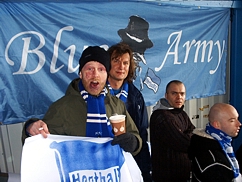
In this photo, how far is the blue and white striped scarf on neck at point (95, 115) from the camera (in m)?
1.57

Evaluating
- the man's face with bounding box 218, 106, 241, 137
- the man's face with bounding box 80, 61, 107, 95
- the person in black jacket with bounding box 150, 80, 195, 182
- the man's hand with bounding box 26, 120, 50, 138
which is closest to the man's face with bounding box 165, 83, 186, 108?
the person in black jacket with bounding box 150, 80, 195, 182

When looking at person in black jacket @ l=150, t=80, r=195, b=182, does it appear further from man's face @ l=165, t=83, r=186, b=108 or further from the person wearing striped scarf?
the person wearing striped scarf

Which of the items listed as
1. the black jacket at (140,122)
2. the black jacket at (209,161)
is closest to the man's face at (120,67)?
the black jacket at (140,122)

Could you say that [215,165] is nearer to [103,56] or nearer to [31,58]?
[103,56]

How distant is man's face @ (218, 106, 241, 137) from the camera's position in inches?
68.6

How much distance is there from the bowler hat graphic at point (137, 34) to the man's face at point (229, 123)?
4.66 ft

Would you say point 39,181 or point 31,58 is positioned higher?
point 31,58

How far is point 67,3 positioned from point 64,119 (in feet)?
4.23

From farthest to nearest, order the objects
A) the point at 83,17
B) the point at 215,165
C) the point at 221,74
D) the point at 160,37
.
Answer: the point at 221,74, the point at 160,37, the point at 83,17, the point at 215,165

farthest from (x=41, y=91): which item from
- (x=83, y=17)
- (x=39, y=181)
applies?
(x=39, y=181)

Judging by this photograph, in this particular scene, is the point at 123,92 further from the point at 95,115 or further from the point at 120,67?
the point at 95,115

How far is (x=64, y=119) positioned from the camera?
5.06ft

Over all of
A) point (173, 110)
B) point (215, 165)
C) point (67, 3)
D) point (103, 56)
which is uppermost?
point (67, 3)

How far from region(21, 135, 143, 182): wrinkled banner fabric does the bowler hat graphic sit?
151 centimetres
